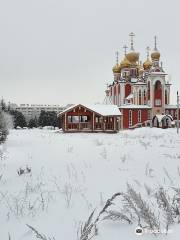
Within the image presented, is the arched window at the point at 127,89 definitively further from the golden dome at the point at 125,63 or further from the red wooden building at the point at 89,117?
the red wooden building at the point at 89,117

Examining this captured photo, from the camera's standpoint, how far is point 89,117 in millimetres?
49031

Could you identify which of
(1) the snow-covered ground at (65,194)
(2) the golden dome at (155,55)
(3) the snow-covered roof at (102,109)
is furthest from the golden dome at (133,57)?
(1) the snow-covered ground at (65,194)

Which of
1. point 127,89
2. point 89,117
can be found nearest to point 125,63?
point 127,89

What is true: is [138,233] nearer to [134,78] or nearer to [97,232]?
[97,232]

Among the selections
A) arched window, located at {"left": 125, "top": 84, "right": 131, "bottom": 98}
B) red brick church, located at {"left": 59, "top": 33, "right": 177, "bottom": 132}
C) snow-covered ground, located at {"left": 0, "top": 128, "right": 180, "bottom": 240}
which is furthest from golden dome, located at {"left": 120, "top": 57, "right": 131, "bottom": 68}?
snow-covered ground, located at {"left": 0, "top": 128, "right": 180, "bottom": 240}

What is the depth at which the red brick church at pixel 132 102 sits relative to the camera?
4819 cm

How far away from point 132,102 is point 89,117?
19333 millimetres

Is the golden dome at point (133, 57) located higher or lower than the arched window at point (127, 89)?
higher

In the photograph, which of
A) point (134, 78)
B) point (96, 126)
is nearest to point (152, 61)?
point (134, 78)

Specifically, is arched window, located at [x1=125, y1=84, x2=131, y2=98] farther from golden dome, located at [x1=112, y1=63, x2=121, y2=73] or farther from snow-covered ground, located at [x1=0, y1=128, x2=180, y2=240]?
snow-covered ground, located at [x1=0, y1=128, x2=180, y2=240]

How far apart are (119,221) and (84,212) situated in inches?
24.3

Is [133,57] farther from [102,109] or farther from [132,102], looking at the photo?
[102,109]

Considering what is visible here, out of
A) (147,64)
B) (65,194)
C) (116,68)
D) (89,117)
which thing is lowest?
(65,194)

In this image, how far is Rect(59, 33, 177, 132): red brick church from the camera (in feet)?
158
